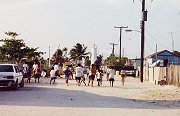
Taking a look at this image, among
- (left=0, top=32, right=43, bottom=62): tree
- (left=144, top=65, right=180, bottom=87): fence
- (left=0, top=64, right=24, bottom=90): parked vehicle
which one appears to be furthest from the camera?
(left=0, top=32, right=43, bottom=62): tree

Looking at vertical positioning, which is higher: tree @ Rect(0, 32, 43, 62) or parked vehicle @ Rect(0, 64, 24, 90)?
tree @ Rect(0, 32, 43, 62)

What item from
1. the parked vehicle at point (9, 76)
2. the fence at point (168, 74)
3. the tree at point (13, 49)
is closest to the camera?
the parked vehicle at point (9, 76)

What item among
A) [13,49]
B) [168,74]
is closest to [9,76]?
[168,74]

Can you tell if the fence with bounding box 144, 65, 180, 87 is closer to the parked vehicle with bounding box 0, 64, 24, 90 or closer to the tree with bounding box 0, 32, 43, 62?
the parked vehicle with bounding box 0, 64, 24, 90

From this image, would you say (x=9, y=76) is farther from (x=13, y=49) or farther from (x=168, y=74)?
(x=13, y=49)

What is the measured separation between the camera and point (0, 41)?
2499 inches

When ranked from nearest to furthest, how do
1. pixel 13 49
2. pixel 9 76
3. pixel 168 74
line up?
pixel 9 76
pixel 168 74
pixel 13 49

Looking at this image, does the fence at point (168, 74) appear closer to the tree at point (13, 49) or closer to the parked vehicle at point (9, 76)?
the parked vehicle at point (9, 76)

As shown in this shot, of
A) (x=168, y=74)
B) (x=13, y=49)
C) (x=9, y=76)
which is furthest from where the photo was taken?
(x=13, y=49)

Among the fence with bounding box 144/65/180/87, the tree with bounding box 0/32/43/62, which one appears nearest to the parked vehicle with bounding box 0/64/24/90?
the fence with bounding box 144/65/180/87

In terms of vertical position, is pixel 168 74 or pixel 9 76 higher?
pixel 168 74

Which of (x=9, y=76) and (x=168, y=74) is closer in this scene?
(x=9, y=76)

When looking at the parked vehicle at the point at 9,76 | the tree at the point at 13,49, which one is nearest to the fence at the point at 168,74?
the parked vehicle at the point at 9,76

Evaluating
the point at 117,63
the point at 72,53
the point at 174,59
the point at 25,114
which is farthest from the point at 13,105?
the point at 72,53
